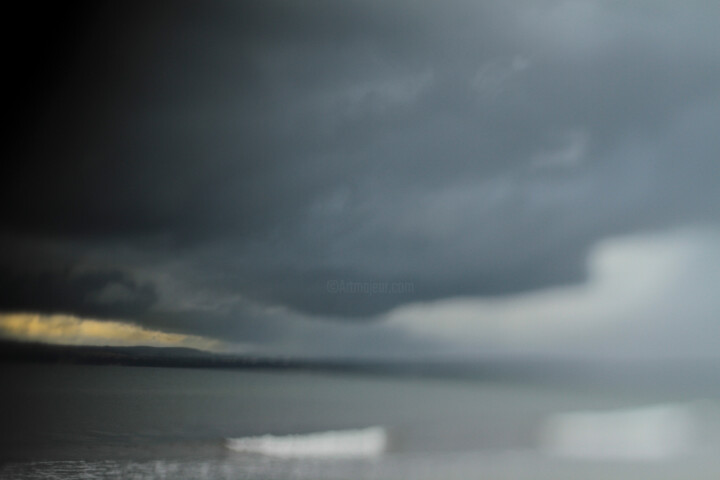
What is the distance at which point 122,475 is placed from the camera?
890 centimetres

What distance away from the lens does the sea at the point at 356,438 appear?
944cm

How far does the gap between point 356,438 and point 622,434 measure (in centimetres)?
616

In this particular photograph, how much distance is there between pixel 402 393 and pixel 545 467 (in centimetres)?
1958

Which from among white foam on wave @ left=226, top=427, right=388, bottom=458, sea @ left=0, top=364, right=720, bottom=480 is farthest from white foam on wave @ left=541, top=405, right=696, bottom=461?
white foam on wave @ left=226, top=427, right=388, bottom=458

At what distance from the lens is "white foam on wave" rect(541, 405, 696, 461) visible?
11.2m

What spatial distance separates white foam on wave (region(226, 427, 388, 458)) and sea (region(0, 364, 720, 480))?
4 cm

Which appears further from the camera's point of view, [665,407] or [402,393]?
[402,393]

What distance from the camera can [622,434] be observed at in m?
14.0

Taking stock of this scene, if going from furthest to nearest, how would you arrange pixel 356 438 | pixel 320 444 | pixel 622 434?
pixel 622 434 < pixel 356 438 < pixel 320 444

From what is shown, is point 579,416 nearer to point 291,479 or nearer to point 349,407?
point 349,407

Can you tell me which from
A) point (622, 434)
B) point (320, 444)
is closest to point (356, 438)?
point (320, 444)

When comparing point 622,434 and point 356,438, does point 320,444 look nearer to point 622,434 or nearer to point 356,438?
point 356,438

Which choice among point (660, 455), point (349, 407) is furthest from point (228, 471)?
point (349, 407)

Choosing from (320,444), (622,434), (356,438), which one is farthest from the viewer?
(622,434)
